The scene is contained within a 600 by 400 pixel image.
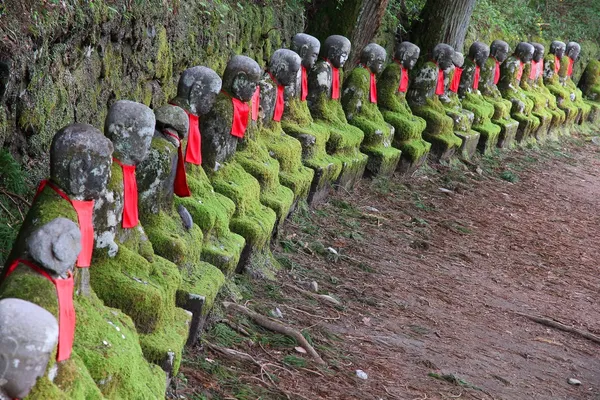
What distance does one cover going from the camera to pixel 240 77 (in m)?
5.21

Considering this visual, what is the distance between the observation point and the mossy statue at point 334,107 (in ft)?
24.9

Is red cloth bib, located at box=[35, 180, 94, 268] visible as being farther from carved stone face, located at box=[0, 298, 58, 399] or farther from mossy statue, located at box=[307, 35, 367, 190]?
mossy statue, located at box=[307, 35, 367, 190]

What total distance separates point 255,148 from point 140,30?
39.6 inches

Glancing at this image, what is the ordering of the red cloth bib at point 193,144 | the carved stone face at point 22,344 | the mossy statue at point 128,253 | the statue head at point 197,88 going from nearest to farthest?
the carved stone face at point 22,344 < the mossy statue at point 128,253 < the statue head at point 197,88 < the red cloth bib at point 193,144

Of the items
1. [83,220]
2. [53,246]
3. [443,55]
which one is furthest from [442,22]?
[53,246]

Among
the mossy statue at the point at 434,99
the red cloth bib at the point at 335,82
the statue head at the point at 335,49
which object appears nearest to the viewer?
the statue head at the point at 335,49

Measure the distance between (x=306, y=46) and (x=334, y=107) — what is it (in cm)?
101

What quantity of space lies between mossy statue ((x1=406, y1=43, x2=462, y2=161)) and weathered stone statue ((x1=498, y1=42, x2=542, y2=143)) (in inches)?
94.6

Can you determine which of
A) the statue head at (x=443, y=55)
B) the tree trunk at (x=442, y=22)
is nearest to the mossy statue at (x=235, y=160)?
the statue head at (x=443, y=55)

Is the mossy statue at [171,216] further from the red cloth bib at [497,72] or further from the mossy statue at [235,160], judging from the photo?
the red cloth bib at [497,72]

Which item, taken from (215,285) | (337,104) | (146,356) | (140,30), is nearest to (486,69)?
(337,104)

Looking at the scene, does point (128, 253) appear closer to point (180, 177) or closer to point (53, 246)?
point (180, 177)

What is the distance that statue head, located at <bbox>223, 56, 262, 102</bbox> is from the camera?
17.1 ft

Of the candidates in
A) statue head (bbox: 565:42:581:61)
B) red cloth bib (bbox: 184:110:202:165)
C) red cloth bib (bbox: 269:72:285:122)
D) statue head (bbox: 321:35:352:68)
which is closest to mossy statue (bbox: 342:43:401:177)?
statue head (bbox: 321:35:352:68)
